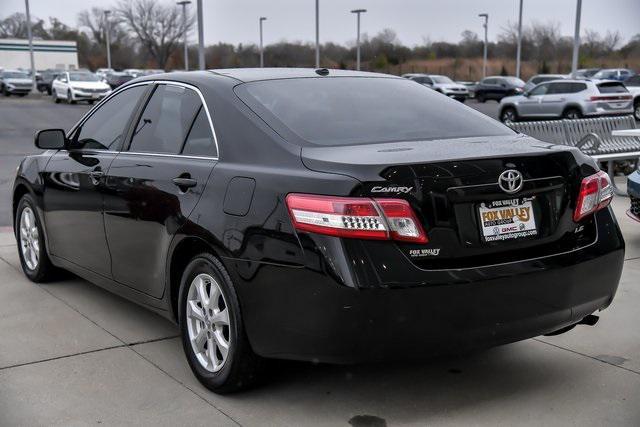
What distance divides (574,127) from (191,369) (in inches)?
387

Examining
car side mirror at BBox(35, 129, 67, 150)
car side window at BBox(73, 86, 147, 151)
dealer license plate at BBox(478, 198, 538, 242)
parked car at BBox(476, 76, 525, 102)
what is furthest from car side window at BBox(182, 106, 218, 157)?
parked car at BBox(476, 76, 525, 102)

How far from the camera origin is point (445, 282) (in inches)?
126

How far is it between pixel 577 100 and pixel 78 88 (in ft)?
73.3

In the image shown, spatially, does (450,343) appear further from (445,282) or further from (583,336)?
(583,336)

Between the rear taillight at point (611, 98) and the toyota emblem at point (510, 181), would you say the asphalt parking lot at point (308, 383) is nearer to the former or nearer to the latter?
the toyota emblem at point (510, 181)

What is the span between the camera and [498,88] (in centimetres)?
4288

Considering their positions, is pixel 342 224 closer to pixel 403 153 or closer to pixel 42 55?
pixel 403 153

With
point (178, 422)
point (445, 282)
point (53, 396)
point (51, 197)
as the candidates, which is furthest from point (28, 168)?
point (445, 282)

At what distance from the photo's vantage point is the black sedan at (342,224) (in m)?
3.17

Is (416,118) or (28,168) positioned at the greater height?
(416,118)

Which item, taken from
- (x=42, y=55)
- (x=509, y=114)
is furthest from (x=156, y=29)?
(x=509, y=114)

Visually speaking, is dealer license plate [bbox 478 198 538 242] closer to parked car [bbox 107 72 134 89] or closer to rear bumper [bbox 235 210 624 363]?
rear bumper [bbox 235 210 624 363]

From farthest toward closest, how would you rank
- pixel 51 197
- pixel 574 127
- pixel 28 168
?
1. pixel 574 127
2. pixel 28 168
3. pixel 51 197

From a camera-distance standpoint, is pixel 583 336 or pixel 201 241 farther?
pixel 583 336
